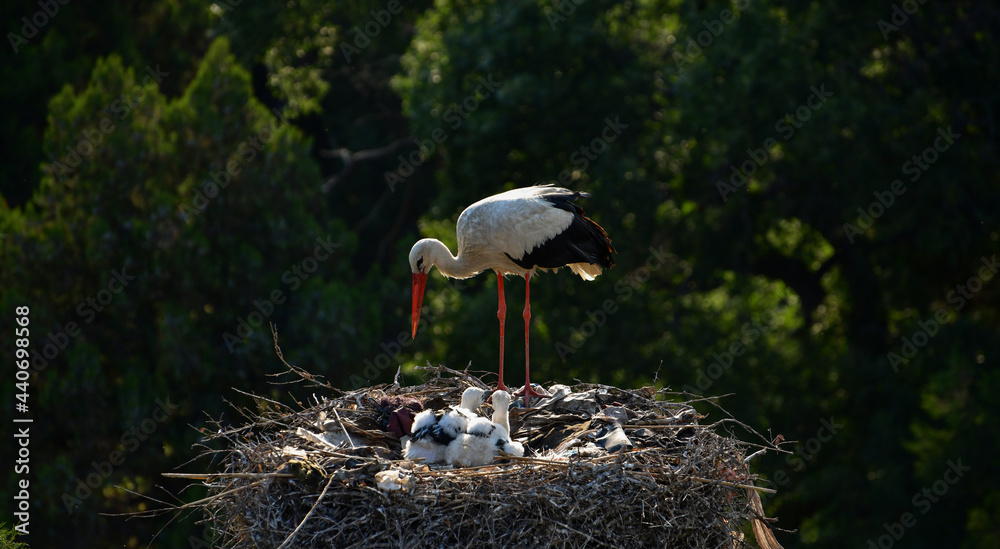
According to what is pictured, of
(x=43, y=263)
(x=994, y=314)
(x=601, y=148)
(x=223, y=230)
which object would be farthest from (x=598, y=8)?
(x=43, y=263)

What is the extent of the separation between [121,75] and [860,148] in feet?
32.0

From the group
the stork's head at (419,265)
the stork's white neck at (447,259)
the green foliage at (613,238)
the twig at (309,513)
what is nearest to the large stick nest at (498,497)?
the twig at (309,513)

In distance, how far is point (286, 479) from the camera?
208 inches

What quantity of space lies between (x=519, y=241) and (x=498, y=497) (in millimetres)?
2309

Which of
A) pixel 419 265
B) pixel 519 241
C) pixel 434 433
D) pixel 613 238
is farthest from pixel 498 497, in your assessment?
pixel 613 238

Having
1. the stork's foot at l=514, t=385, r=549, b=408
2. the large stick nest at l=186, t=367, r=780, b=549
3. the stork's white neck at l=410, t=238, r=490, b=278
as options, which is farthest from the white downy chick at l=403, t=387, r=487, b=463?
the stork's white neck at l=410, t=238, r=490, b=278

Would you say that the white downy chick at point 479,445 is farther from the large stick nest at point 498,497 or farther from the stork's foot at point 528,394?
the stork's foot at point 528,394

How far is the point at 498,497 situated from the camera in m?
5.13

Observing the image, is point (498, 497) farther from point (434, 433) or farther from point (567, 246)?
point (567, 246)

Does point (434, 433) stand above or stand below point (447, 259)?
below

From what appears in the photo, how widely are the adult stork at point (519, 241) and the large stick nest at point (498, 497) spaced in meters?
1.54

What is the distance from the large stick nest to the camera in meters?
5.07

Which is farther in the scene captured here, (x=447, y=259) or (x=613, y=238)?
(x=613, y=238)

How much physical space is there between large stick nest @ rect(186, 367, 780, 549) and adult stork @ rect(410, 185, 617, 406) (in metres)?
1.54
